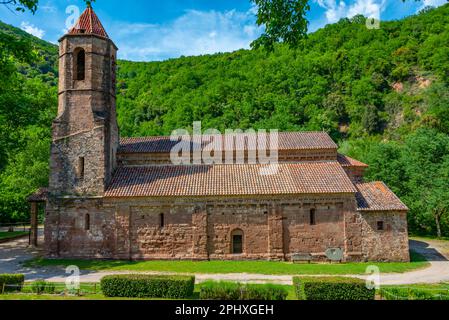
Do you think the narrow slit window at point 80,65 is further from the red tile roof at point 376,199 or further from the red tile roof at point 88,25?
the red tile roof at point 376,199

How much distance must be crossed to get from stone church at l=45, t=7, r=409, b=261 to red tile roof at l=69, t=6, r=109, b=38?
0.53 ft

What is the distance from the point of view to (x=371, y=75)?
254ft

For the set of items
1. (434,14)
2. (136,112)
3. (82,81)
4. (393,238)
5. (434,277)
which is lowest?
(434,277)

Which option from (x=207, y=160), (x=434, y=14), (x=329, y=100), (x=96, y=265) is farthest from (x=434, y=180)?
(x=434, y=14)

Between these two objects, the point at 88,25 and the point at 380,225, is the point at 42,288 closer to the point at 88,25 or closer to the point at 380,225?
the point at 88,25

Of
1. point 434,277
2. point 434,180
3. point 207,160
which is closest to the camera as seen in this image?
point 434,277

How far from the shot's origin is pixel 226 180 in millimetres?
24969

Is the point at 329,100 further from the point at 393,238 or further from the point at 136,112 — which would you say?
the point at 393,238

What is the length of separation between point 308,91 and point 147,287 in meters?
69.2

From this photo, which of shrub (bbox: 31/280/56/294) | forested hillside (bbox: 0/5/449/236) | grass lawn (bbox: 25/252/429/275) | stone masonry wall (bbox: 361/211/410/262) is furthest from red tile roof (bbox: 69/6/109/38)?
forested hillside (bbox: 0/5/449/236)

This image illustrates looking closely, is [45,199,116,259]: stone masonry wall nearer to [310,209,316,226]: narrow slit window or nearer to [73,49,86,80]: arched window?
[73,49,86,80]: arched window

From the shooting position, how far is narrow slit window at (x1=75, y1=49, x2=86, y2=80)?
25828 mm

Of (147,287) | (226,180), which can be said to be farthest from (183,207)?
(147,287)

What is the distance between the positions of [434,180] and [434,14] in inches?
2540
